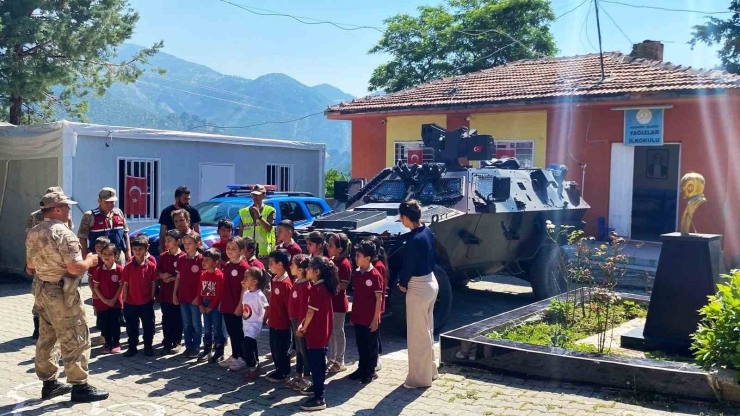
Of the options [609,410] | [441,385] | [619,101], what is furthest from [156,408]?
[619,101]

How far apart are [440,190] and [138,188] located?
6.19m

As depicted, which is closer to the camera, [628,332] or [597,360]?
[597,360]

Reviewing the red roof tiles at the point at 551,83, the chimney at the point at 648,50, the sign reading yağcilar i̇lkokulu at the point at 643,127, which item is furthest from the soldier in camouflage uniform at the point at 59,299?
the chimney at the point at 648,50

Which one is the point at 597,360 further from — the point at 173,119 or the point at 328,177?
the point at 173,119

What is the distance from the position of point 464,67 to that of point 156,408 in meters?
22.8

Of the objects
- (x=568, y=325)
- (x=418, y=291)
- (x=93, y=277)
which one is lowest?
(x=568, y=325)

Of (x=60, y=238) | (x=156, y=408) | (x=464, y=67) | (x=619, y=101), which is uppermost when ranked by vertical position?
(x=464, y=67)

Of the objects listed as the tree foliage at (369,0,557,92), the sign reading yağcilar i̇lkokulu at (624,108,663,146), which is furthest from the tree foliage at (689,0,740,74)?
the sign reading yağcilar i̇lkokulu at (624,108,663,146)

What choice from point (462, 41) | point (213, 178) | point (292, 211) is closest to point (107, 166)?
point (213, 178)

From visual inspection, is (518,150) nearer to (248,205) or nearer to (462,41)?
(248,205)

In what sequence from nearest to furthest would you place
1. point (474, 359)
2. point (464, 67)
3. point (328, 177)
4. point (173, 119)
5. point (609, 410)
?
point (609, 410) → point (474, 359) → point (328, 177) → point (464, 67) → point (173, 119)

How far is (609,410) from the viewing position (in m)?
5.54

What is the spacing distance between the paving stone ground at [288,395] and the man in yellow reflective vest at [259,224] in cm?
139

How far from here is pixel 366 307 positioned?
6488 mm
